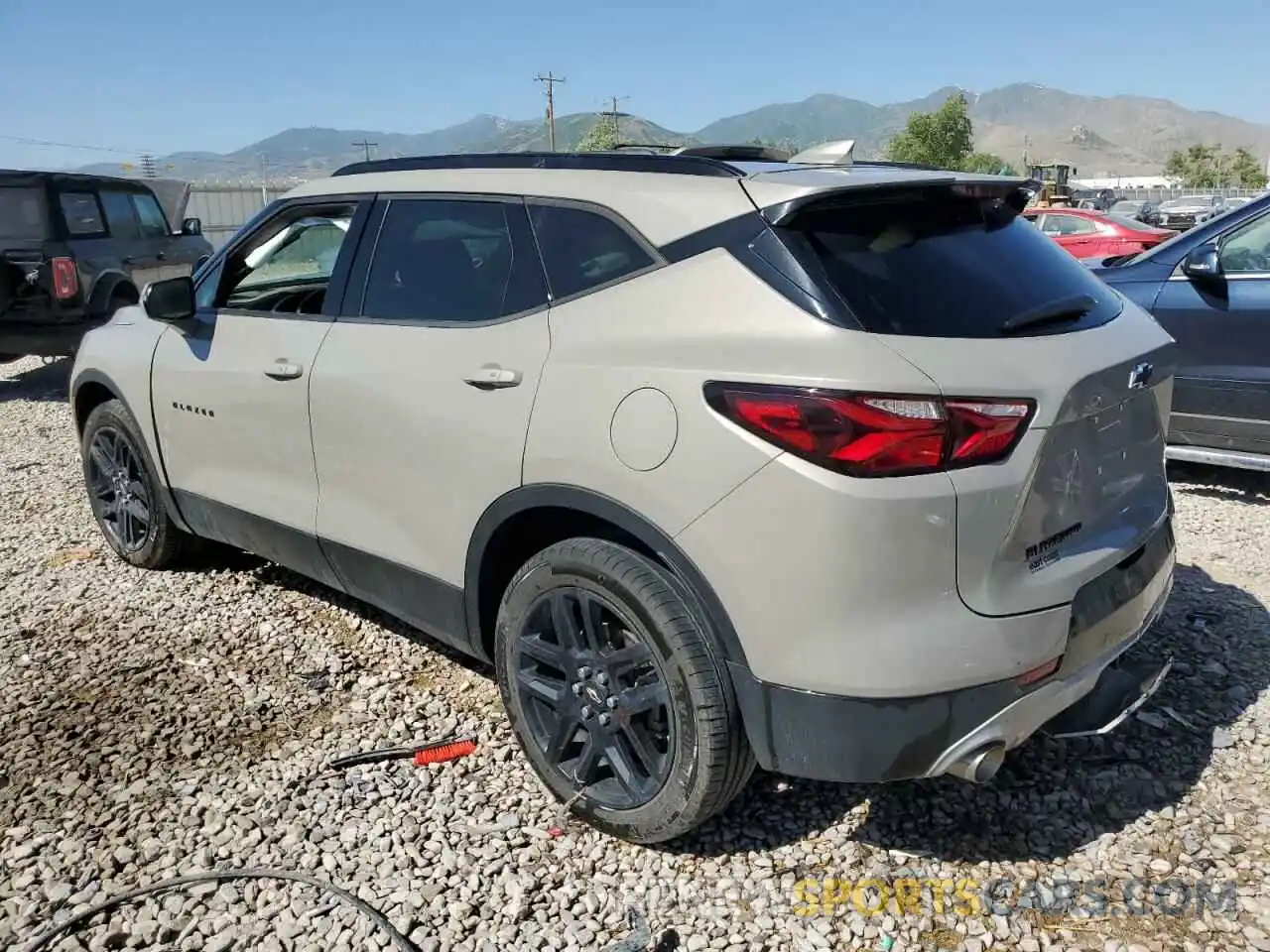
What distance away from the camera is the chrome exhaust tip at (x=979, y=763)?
2.32 m

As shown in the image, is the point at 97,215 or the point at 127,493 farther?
the point at 97,215

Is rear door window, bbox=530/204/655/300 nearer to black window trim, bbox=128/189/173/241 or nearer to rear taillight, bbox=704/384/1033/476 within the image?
rear taillight, bbox=704/384/1033/476

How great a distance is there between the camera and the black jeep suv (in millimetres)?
9078

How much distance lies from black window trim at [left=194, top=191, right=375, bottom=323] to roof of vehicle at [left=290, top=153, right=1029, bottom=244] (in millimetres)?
337

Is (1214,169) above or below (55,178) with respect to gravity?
below

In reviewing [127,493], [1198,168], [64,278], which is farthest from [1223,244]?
[1198,168]

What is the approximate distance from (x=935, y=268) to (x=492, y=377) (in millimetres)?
1203

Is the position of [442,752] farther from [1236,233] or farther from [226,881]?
[1236,233]

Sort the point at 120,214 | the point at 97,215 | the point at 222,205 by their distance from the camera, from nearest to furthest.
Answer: the point at 97,215 → the point at 120,214 → the point at 222,205

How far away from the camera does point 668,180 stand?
2.64m

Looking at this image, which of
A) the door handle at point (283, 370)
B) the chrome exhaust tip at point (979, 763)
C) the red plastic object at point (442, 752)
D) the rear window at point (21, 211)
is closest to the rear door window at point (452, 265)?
the door handle at point (283, 370)

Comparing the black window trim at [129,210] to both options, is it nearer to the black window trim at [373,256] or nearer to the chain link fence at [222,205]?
the black window trim at [373,256]

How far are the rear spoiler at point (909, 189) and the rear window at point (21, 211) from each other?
9.25 meters

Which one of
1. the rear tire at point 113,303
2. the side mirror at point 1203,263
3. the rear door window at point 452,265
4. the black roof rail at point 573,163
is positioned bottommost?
the rear tire at point 113,303
